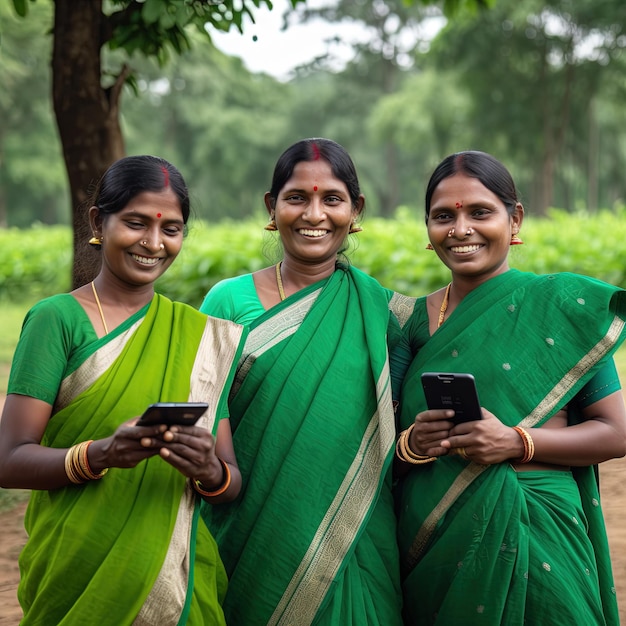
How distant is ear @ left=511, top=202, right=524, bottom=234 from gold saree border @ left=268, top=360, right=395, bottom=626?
0.62m

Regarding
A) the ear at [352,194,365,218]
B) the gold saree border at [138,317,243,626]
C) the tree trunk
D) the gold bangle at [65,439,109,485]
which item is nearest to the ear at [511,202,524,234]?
the ear at [352,194,365,218]

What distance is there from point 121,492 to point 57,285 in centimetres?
1271

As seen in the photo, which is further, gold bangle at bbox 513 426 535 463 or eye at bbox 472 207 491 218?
eye at bbox 472 207 491 218

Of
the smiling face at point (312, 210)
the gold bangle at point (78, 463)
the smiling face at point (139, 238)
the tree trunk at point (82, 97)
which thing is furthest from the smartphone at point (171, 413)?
the tree trunk at point (82, 97)

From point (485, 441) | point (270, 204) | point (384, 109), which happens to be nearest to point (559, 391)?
point (485, 441)

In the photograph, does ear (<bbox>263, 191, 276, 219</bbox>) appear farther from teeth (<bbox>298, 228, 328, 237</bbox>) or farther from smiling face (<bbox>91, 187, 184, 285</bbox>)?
smiling face (<bbox>91, 187, 184, 285</bbox>)

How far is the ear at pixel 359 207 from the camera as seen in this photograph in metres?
2.92

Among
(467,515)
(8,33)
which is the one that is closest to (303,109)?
(8,33)

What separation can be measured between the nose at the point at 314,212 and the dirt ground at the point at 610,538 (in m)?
2.49

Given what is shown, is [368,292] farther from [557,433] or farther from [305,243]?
[557,433]

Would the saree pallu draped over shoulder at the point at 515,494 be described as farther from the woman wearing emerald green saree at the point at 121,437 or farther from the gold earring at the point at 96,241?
the gold earring at the point at 96,241

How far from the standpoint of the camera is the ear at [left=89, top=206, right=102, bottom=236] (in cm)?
249

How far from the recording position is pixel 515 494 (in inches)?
97.1

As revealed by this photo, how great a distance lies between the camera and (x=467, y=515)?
251 cm
